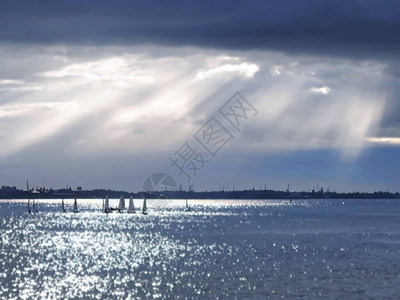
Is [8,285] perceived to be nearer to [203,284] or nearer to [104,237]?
[203,284]

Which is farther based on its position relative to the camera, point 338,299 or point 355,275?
point 355,275

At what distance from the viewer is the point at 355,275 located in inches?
3922

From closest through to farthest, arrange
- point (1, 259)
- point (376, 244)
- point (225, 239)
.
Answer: point (1, 259) < point (376, 244) < point (225, 239)

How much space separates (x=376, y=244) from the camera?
159m

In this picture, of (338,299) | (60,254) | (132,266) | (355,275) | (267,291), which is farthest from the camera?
(60,254)

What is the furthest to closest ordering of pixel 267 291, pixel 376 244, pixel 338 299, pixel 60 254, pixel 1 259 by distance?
1. pixel 376 244
2. pixel 60 254
3. pixel 1 259
4. pixel 267 291
5. pixel 338 299

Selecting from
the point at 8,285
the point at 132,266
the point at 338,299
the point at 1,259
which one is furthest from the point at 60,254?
the point at 338,299

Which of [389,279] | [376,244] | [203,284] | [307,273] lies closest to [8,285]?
[203,284]

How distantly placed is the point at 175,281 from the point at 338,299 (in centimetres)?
2275

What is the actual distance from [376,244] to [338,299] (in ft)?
274

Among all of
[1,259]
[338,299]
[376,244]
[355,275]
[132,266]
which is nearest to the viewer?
[338,299]

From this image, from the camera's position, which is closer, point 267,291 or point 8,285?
point 267,291

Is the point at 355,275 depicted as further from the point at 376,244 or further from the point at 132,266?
the point at 376,244

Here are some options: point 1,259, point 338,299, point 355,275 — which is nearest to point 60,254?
point 1,259
